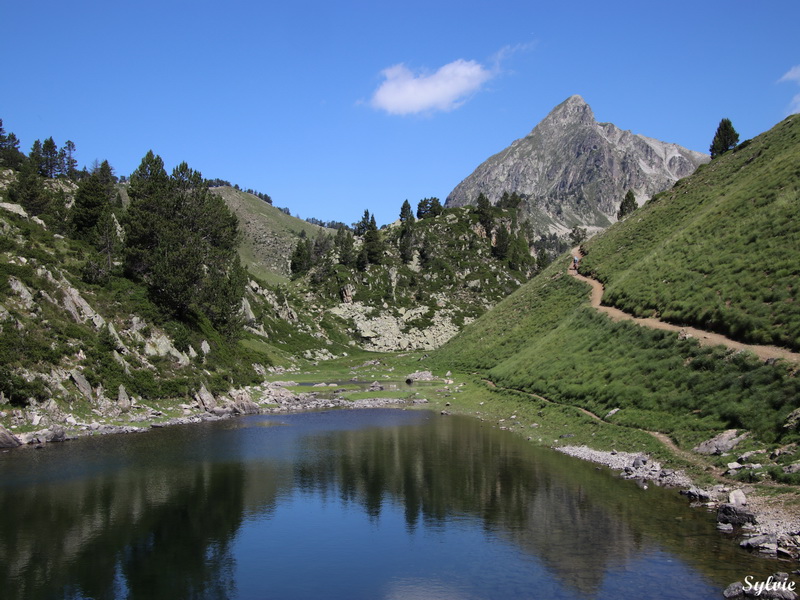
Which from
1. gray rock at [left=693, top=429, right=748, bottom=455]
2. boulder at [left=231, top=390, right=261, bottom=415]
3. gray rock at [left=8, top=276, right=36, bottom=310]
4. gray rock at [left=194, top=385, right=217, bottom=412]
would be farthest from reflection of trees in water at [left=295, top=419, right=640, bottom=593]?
gray rock at [left=8, top=276, right=36, bottom=310]

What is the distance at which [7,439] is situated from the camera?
42.4 m

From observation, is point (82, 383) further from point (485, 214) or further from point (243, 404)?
point (485, 214)

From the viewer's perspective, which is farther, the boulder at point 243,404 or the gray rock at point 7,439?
the boulder at point 243,404

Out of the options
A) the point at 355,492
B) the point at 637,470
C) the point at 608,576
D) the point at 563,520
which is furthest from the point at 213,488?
the point at 637,470

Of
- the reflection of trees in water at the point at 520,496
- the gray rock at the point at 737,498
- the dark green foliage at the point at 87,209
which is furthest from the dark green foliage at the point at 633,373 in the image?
the dark green foliage at the point at 87,209

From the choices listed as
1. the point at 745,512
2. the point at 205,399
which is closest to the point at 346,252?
the point at 205,399

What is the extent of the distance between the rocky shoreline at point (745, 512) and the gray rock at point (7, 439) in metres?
45.2

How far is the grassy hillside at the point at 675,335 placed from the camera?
3628 cm

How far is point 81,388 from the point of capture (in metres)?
50.5

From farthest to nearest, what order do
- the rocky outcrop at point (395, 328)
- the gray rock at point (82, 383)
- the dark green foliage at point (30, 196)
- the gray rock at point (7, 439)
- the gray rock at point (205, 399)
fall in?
the rocky outcrop at point (395, 328), the dark green foliage at point (30, 196), the gray rock at point (205, 399), the gray rock at point (82, 383), the gray rock at point (7, 439)

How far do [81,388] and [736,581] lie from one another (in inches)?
2028

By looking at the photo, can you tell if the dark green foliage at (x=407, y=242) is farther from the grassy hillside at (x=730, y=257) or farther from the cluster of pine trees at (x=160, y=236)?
the grassy hillside at (x=730, y=257)

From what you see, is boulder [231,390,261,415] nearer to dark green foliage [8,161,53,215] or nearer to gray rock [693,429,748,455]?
gray rock [693,429,748,455]

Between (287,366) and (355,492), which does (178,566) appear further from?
(287,366)
